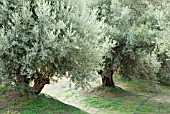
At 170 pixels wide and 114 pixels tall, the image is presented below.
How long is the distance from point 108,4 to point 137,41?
4056 millimetres

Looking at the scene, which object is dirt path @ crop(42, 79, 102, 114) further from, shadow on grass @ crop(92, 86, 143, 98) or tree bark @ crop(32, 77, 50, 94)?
tree bark @ crop(32, 77, 50, 94)

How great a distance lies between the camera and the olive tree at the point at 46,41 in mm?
10633

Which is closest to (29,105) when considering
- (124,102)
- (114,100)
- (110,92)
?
(114,100)

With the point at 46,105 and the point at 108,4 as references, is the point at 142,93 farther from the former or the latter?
the point at 46,105

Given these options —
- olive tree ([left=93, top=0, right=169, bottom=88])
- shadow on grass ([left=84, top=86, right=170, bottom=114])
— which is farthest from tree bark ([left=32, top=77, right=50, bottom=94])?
olive tree ([left=93, top=0, right=169, bottom=88])

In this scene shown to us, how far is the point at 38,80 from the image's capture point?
13.7 m

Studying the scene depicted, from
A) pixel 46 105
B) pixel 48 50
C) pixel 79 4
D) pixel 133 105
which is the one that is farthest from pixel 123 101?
pixel 48 50

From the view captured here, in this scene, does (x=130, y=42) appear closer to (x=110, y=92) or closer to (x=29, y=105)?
(x=110, y=92)

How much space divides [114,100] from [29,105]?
839 centimetres

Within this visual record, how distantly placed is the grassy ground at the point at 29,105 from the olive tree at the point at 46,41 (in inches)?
36.5

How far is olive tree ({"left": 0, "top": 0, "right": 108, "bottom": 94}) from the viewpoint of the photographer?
10.6 m

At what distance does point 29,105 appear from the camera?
42.0 feet

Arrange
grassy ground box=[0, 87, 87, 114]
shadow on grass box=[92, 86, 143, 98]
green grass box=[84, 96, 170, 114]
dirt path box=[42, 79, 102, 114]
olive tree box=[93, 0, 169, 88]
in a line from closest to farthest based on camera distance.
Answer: grassy ground box=[0, 87, 87, 114] < green grass box=[84, 96, 170, 114] < dirt path box=[42, 79, 102, 114] < olive tree box=[93, 0, 169, 88] < shadow on grass box=[92, 86, 143, 98]

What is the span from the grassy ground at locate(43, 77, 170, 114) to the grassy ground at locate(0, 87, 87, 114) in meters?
4.32
